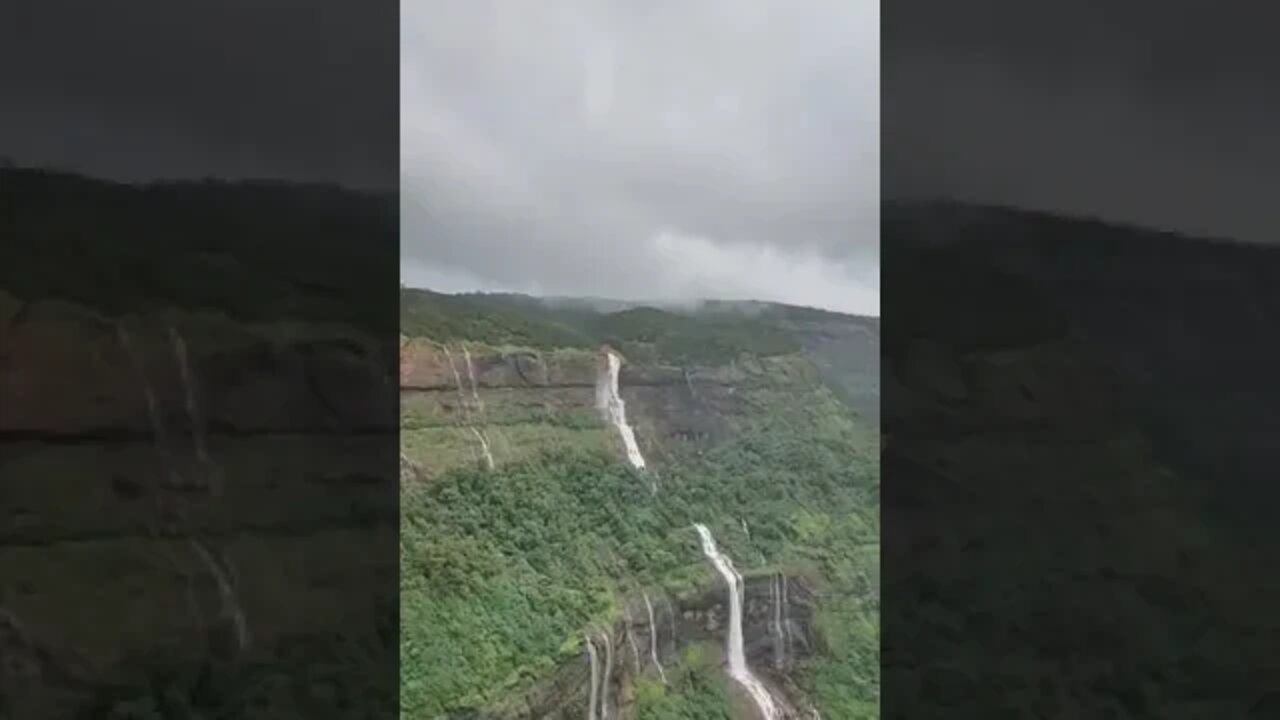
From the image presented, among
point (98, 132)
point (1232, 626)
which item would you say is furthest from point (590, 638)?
point (98, 132)

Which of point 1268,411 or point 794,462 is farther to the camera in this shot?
point 794,462

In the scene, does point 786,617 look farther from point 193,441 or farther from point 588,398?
point 193,441

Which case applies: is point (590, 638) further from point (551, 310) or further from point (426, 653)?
point (551, 310)

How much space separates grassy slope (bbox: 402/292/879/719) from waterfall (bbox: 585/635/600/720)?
0.17 feet

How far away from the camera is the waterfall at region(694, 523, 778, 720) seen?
149 inches

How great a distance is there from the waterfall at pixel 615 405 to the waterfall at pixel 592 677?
0.57 metres

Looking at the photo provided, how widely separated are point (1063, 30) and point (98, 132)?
2070mm

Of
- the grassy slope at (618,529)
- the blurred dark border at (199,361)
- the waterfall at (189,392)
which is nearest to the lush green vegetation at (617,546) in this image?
the grassy slope at (618,529)

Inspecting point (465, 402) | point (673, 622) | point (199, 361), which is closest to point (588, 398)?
point (465, 402)

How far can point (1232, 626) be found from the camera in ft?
8.70

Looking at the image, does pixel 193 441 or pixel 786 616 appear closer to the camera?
pixel 193 441

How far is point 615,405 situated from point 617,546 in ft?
1.47

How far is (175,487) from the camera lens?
2336mm

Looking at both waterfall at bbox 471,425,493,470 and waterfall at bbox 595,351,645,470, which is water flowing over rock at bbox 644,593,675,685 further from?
waterfall at bbox 471,425,493,470
